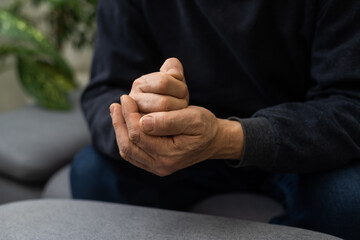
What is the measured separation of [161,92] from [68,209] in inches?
9.7

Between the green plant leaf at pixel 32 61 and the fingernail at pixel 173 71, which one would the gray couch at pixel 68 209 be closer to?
the green plant leaf at pixel 32 61

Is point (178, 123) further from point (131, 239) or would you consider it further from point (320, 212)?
point (320, 212)

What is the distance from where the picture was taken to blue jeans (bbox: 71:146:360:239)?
1.73 feet

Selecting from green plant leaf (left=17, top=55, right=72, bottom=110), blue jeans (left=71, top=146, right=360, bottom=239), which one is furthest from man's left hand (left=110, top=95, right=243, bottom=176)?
green plant leaf (left=17, top=55, right=72, bottom=110)

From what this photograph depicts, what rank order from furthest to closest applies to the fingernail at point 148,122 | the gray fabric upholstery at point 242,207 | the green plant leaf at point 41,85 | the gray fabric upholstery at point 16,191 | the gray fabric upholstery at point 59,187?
1. the green plant leaf at point 41,85
2. the gray fabric upholstery at point 16,191
3. the gray fabric upholstery at point 59,187
4. the gray fabric upholstery at point 242,207
5. the fingernail at point 148,122

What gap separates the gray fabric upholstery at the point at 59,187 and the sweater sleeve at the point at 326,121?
52 cm

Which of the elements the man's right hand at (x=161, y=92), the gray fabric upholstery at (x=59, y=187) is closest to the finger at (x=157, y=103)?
the man's right hand at (x=161, y=92)

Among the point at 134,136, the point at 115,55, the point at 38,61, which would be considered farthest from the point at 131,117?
the point at 38,61

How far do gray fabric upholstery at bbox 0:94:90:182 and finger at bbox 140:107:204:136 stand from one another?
0.62m

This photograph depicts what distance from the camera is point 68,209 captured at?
0.57 metres

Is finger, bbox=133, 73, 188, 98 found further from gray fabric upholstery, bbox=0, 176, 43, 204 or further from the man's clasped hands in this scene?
gray fabric upholstery, bbox=0, 176, 43, 204

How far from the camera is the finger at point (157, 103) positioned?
1.57 feet

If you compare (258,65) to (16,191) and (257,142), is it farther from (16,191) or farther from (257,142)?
(16,191)

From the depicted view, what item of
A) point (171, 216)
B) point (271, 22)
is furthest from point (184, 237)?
point (271, 22)
